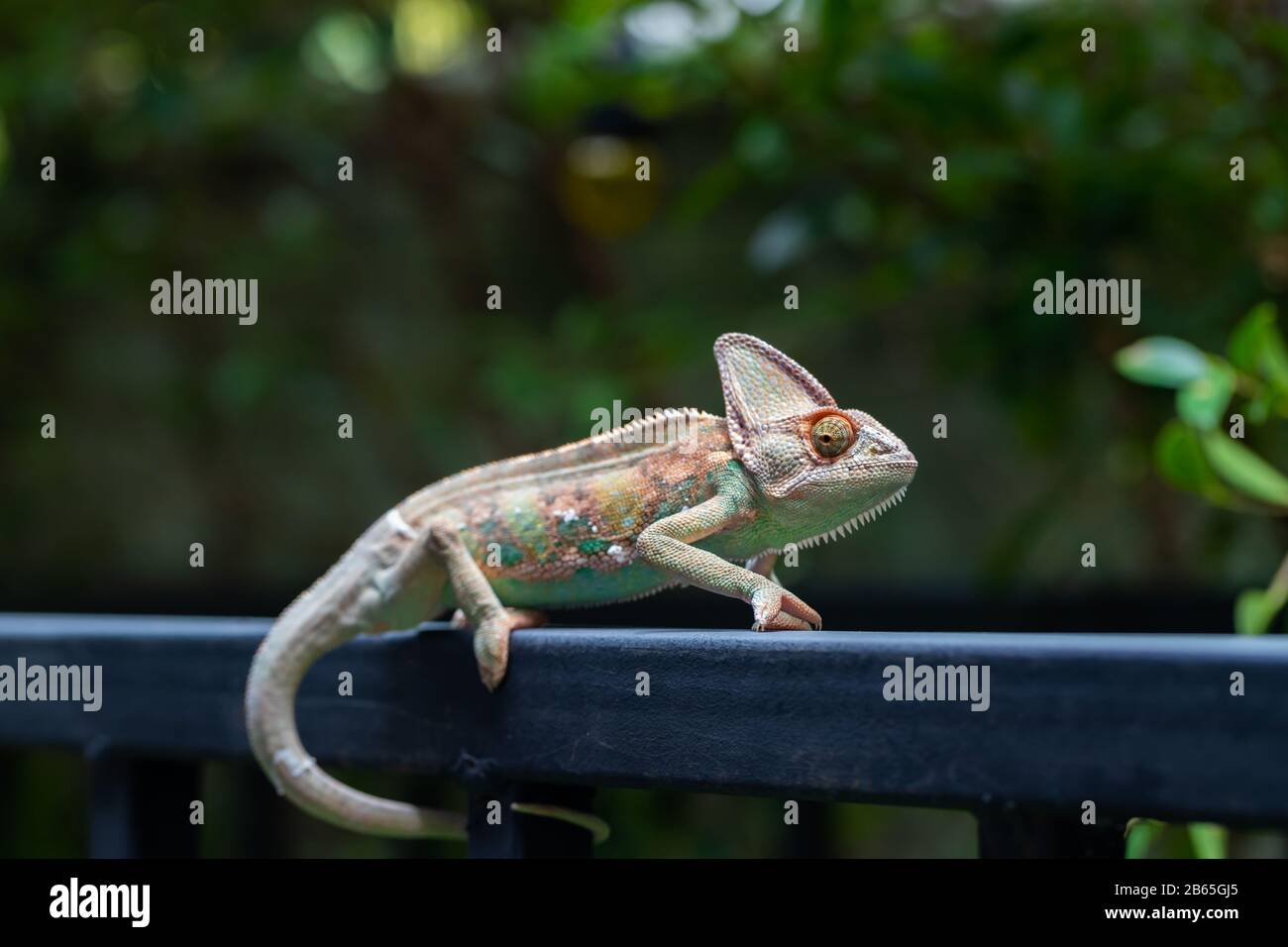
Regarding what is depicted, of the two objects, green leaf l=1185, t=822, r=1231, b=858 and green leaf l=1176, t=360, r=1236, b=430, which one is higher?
green leaf l=1176, t=360, r=1236, b=430

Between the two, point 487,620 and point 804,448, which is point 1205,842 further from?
point 487,620

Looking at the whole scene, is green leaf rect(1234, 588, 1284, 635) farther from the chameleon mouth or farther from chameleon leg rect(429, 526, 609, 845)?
chameleon leg rect(429, 526, 609, 845)

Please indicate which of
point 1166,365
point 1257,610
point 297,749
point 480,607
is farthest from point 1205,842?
point 297,749

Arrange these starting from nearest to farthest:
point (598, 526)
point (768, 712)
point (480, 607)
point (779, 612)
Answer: point (768, 712) → point (779, 612) → point (480, 607) → point (598, 526)

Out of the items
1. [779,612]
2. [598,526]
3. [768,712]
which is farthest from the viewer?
[598,526]

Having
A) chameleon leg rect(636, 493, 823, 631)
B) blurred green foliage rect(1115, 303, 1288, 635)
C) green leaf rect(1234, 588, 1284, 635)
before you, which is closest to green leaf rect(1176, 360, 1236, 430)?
blurred green foliage rect(1115, 303, 1288, 635)

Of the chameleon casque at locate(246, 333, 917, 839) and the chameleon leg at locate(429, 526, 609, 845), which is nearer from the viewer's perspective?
the chameleon leg at locate(429, 526, 609, 845)
